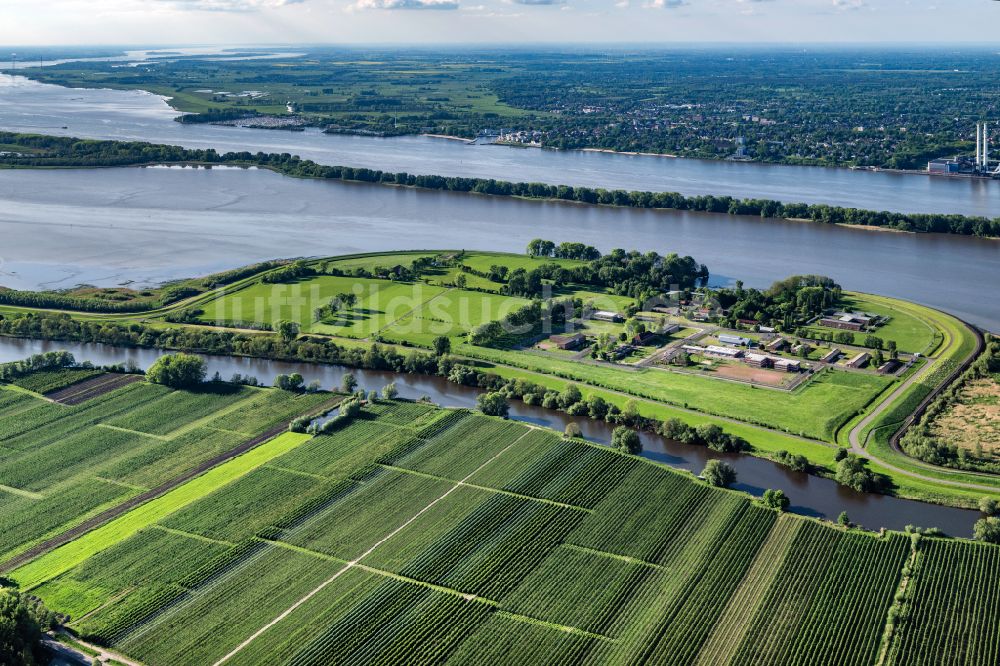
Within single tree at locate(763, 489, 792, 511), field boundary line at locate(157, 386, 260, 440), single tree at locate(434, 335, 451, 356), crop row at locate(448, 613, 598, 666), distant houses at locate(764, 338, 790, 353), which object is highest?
single tree at locate(434, 335, 451, 356)

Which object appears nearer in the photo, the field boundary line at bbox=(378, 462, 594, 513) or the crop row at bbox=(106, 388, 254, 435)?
the field boundary line at bbox=(378, 462, 594, 513)

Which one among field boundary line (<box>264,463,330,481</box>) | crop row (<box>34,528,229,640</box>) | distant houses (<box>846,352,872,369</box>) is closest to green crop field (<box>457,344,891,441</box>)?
distant houses (<box>846,352,872,369</box>)

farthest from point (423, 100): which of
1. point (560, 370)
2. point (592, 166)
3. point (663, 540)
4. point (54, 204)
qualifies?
point (663, 540)

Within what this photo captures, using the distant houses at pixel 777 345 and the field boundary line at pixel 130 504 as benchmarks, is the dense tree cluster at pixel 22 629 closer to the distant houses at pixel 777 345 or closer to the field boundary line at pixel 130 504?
the field boundary line at pixel 130 504

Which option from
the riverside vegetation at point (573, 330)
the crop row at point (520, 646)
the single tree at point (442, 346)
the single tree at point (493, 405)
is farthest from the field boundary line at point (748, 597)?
the single tree at point (442, 346)

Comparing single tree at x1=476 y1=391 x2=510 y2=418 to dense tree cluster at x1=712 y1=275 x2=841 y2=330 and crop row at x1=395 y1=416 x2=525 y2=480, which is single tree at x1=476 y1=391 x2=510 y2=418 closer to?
crop row at x1=395 y1=416 x2=525 y2=480
